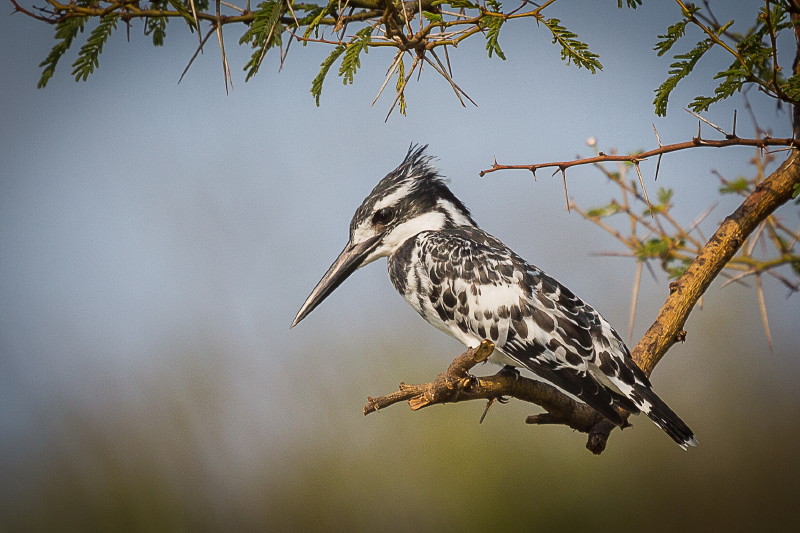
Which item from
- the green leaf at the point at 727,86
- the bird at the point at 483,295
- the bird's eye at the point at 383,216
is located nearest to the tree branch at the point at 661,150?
the green leaf at the point at 727,86

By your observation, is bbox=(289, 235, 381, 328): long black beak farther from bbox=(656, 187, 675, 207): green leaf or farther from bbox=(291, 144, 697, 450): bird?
bbox=(656, 187, 675, 207): green leaf

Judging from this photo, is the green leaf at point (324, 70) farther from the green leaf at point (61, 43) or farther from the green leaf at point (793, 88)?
the green leaf at point (793, 88)

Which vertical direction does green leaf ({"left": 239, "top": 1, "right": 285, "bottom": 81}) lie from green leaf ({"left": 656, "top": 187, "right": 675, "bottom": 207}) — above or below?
above

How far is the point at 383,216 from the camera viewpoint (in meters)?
3.16

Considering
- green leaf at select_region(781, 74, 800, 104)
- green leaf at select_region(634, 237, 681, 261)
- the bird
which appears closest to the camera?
green leaf at select_region(781, 74, 800, 104)

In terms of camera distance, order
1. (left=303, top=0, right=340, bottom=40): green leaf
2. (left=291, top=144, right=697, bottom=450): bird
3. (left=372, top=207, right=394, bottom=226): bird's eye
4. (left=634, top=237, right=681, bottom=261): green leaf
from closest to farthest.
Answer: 1. (left=303, top=0, right=340, bottom=40): green leaf
2. (left=291, top=144, right=697, bottom=450): bird
3. (left=634, top=237, right=681, bottom=261): green leaf
4. (left=372, top=207, right=394, bottom=226): bird's eye

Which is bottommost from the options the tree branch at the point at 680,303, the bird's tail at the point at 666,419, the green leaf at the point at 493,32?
the bird's tail at the point at 666,419

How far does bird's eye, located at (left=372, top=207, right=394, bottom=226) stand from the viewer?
3148 millimetres

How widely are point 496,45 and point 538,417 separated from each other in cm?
115

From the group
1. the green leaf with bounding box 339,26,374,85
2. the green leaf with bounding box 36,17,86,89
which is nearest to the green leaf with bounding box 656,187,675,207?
the green leaf with bounding box 339,26,374,85

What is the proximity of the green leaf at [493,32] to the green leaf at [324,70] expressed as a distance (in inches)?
14.3

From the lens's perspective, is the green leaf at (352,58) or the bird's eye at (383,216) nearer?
the green leaf at (352,58)

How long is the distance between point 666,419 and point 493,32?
4.29ft

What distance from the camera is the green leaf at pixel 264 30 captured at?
1.91 m
